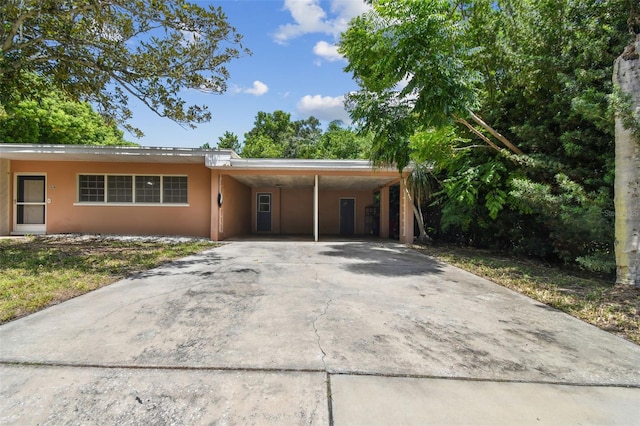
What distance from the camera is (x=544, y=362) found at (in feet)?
8.84

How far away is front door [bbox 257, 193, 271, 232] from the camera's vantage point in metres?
16.7

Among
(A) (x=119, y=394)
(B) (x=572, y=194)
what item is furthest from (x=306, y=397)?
(B) (x=572, y=194)

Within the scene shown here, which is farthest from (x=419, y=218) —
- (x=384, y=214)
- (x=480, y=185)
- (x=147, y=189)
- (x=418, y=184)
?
(x=147, y=189)

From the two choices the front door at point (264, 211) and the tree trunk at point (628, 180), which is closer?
the tree trunk at point (628, 180)

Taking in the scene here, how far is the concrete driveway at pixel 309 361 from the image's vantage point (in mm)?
1993

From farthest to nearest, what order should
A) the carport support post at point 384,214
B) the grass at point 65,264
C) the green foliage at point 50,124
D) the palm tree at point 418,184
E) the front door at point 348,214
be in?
the green foliage at point 50,124 → the front door at point 348,214 → the carport support post at point 384,214 → the palm tree at point 418,184 → the grass at point 65,264

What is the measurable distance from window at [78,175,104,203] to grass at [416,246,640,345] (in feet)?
38.2

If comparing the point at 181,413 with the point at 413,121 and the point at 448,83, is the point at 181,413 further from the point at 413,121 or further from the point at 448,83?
the point at 413,121

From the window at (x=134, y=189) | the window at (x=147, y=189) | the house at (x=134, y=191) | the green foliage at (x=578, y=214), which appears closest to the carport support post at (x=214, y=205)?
the house at (x=134, y=191)

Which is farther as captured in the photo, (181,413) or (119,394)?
(119,394)

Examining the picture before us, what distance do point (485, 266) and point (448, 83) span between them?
389 cm

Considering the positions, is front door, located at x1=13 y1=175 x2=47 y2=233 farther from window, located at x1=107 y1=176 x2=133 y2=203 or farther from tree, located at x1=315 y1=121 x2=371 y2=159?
Result: tree, located at x1=315 y1=121 x2=371 y2=159

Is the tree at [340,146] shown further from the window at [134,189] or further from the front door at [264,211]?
the window at [134,189]

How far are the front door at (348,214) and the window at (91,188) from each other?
10.2 meters
